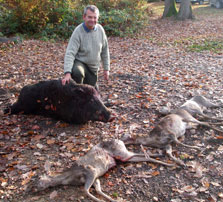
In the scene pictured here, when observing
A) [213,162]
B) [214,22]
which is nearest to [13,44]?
[213,162]

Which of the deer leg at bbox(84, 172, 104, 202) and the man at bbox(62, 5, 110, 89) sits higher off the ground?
the man at bbox(62, 5, 110, 89)

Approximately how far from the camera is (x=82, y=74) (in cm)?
463

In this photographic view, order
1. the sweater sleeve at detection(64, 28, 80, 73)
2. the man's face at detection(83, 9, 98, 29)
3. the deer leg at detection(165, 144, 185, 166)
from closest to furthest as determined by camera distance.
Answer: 1. the deer leg at detection(165, 144, 185, 166)
2. the man's face at detection(83, 9, 98, 29)
3. the sweater sleeve at detection(64, 28, 80, 73)

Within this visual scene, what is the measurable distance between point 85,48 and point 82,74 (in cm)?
50

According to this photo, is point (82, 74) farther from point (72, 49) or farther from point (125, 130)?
point (125, 130)

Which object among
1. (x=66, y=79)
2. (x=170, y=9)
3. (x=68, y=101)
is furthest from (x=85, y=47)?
(x=170, y=9)

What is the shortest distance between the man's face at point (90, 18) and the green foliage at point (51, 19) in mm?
6529

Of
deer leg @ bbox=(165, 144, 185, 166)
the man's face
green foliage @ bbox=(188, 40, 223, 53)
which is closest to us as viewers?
deer leg @ bbox=(165, 144, 185, 166)

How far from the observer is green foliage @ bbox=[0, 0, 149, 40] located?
35.0 feet

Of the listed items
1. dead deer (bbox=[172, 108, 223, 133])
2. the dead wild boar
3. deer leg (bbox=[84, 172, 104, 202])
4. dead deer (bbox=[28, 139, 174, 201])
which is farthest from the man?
dead deer (bbox=[172, 108, 223, 133])

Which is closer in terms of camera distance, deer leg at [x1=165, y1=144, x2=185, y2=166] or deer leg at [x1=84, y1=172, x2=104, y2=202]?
deer leg at [x1=84, y1=172, x2=104, y2=202]

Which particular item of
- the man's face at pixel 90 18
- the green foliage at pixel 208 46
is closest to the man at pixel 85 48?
the man's face at pixel 90 18

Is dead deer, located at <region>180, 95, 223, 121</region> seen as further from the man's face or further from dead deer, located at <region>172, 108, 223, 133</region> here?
the man's face

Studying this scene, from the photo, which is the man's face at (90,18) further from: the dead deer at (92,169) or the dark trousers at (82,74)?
the dead deer at (92,169)
